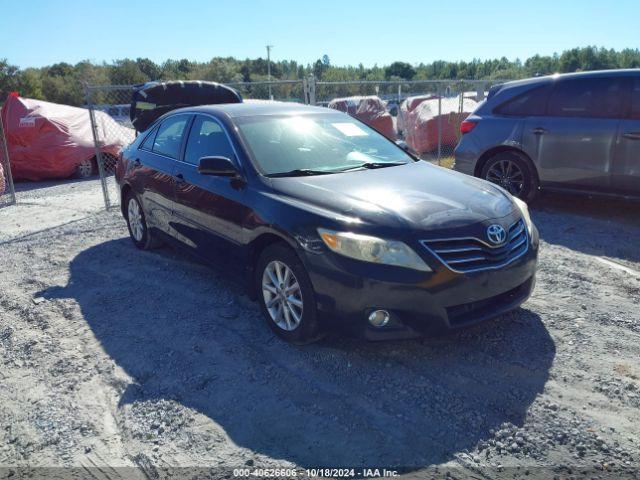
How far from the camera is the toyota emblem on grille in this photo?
3.55 m

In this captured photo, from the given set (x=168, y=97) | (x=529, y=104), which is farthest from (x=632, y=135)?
(x=168, y=97)

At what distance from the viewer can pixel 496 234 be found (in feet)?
11.7

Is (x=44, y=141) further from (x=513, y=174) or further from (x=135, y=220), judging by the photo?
(x=513, y=174)

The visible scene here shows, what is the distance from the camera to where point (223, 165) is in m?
4.17

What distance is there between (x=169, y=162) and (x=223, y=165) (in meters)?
1.35

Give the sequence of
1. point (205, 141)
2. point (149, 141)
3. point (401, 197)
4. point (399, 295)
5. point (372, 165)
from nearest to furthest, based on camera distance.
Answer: point (399, 295), point (401, 197), point (372, 165), point (205, 141), point (149, 141)

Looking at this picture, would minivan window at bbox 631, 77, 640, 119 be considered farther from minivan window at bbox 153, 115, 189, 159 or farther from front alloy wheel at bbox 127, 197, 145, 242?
front alloy wheel at bbox 127, 197, 145, 242

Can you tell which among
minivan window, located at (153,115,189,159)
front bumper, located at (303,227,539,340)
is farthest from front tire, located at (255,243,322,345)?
minivan window, located at (153,115,189,159)

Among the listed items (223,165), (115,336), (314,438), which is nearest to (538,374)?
(314,438)

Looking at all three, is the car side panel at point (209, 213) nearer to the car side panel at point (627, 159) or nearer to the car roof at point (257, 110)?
the car roof at point (257, 110)

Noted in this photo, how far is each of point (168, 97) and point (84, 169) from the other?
5.42m

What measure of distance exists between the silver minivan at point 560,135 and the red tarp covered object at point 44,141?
8848 mm

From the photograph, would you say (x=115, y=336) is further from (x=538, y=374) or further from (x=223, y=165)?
(x=538, y=374)

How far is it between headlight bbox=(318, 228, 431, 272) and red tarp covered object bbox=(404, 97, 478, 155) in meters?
10.6
